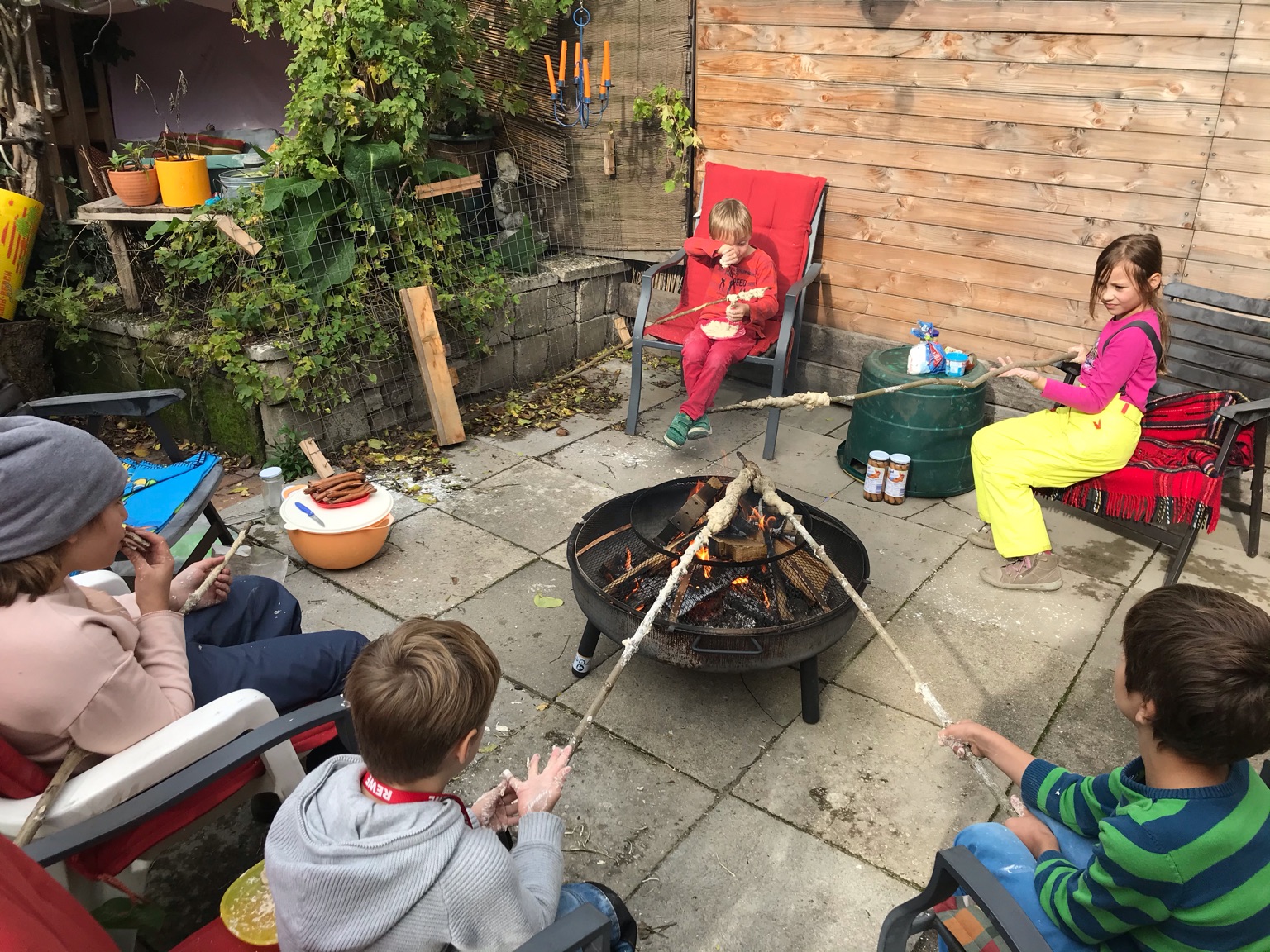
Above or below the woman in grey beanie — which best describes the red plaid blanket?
below

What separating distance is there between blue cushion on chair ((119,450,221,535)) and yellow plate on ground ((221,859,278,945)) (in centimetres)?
170

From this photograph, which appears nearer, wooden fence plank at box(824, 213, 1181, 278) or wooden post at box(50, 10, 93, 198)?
wooden fence plank at box(824, 213, 1181, 278)

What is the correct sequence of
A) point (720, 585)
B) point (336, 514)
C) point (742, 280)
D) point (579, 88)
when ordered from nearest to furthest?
point (720, 585)
point (336, 514)
point (742, 280)
point (579, 88)

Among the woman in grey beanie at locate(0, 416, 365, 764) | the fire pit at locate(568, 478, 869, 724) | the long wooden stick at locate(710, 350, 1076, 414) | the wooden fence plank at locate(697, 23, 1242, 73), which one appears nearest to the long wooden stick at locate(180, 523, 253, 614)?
the woman in grey beanie at locate(0, 416, 365, 764)

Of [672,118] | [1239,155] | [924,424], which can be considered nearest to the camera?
[1239,155]

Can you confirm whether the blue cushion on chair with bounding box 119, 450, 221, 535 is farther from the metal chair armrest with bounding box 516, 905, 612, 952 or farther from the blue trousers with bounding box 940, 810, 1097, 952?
the blue trousers with bounding box 940, 810, 1097, 952

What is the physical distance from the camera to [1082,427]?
138 inches

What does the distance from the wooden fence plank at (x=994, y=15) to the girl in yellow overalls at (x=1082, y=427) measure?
1153mm

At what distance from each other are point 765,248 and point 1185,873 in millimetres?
4247

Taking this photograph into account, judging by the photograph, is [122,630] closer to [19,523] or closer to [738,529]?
[19,523]

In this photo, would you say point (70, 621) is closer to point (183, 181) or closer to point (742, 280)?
point (183, 181)

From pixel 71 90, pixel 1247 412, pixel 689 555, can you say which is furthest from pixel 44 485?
pixel 71 90

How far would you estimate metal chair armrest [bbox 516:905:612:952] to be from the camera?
136cm

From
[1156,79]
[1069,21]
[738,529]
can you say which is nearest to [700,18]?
[1069,21]
